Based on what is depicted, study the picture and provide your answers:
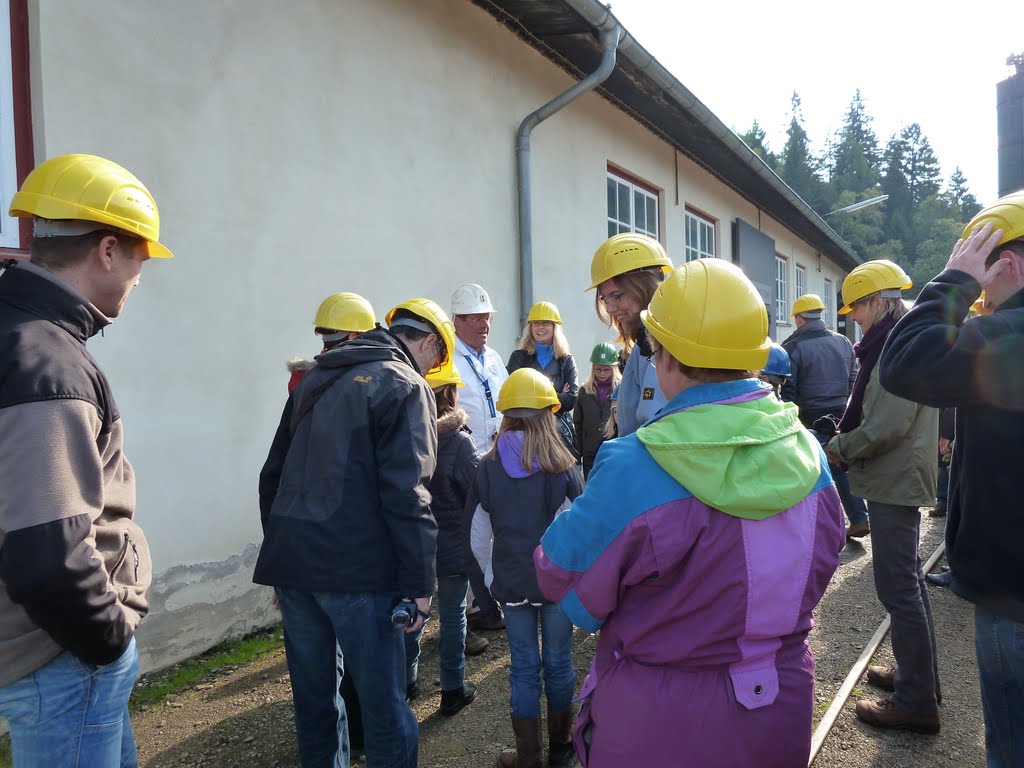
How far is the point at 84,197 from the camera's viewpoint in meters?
1.84

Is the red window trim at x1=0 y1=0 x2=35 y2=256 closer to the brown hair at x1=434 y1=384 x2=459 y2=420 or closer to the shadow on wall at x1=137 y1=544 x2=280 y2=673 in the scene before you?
the shadow on wall at x1=137 y1=544 x2=280 y2=673

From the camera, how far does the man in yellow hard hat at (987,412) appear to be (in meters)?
1.72

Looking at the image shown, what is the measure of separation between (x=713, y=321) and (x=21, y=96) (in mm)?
3647

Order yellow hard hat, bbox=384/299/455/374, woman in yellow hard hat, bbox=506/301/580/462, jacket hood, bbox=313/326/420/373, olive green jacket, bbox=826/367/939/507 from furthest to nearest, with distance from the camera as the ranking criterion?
woman in yellow hard hat, bbox=506/301/580/462 → olive green jacket, bbox=826/367/939/507 → yellow hard hat, bbox=384/299/455/374 → jacket hood, bbox=313/326/420/373

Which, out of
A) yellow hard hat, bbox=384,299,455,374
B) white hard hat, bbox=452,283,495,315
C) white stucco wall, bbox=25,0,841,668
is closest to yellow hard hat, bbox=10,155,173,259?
yellow hard hat, bbox=384,299,455,374

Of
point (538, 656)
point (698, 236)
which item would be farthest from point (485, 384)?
point (698, 236)

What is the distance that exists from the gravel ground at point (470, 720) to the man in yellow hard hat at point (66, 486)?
6.06 feet

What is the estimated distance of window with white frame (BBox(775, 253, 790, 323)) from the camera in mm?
19188

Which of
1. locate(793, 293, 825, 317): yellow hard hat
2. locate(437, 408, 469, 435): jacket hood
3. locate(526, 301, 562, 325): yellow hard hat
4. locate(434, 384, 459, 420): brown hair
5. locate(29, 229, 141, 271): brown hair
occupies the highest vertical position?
locate(793, 293, 825, 317): yellow hard hat

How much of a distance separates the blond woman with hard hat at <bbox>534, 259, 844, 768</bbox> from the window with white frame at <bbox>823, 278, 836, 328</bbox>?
91.3ft

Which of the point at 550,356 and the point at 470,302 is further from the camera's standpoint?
the point at 550,356

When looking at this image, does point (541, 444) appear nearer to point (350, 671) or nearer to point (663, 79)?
point (350, 671)

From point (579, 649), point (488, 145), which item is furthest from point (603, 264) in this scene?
point (488, 145)

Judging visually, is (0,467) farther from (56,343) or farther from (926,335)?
(926,335)
